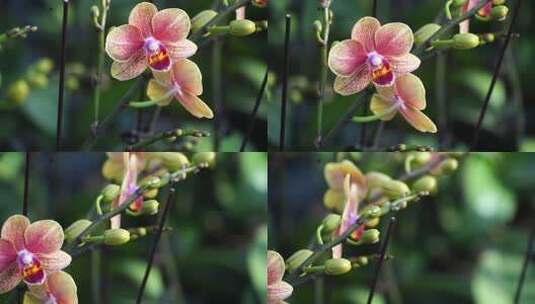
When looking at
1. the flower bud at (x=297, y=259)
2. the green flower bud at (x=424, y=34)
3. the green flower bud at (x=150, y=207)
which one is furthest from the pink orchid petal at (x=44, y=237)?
the green flower bud at (x=424, y=34)

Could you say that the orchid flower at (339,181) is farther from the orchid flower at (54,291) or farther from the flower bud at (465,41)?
the orchid flower at (54,291)

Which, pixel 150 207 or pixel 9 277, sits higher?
pixel 150 207

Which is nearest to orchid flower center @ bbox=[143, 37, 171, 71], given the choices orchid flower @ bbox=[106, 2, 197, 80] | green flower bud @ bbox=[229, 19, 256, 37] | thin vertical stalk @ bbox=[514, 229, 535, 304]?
orchid flower @ bbox=[106, 2, 197, 80]

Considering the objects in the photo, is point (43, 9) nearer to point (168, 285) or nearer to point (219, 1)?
point (219, 1)

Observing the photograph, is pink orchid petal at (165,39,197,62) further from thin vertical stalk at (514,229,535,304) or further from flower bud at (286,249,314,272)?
thin vertical stalk at (514,229,535,304)

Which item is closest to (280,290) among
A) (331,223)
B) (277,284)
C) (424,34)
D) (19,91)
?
(277,284)

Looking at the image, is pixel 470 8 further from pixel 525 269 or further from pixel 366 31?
pixel 525 269
